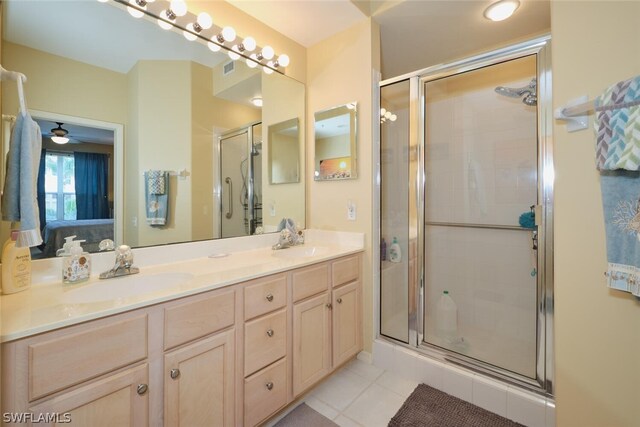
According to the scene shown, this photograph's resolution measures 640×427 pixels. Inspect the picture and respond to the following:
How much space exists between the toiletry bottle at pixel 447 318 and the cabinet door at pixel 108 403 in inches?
76.5

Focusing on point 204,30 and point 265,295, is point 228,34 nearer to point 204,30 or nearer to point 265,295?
point 204,30

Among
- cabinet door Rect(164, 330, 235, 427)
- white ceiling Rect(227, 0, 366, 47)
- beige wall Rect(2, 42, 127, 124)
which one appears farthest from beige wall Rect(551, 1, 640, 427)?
beige wall Rect(2, 42, 127, 124)

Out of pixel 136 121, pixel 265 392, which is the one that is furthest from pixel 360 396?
pixel 136 121

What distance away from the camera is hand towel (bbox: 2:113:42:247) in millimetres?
914

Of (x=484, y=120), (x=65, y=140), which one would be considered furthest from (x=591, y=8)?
(x=65, y=140)

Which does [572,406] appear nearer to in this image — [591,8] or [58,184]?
[591,8]

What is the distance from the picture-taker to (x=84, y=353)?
0.80 meters

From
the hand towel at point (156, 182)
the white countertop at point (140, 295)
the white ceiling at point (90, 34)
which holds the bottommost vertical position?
the white countertop at point (140, 295)

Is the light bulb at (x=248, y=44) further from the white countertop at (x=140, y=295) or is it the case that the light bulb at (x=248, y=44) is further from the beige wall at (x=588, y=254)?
the beige wall at (x=588, y=254)

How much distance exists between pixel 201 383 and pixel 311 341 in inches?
25.4

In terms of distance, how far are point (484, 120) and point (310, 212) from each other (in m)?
1.69

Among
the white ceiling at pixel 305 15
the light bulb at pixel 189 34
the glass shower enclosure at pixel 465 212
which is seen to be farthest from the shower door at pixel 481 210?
the light bulb at pixel 189 34

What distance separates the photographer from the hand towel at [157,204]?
1430 mm

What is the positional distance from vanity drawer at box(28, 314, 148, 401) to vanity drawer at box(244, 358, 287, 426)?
0.54 metres
